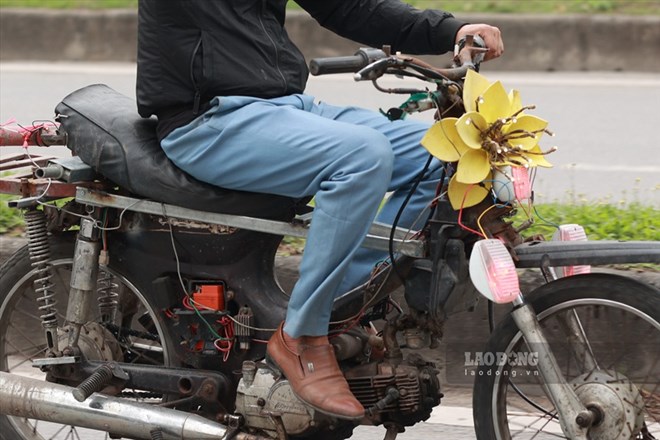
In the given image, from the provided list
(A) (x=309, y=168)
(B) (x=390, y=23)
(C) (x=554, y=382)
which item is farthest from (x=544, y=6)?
(C) (x=554, y=382)

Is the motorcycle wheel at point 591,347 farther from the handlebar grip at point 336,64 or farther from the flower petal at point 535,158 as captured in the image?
the handlebar grip at point 336,64

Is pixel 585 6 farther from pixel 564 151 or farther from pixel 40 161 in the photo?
pixel 40 161

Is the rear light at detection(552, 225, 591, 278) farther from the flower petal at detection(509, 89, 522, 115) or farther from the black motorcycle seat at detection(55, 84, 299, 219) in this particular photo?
the black motorcycle seat at detection(55, 84, 299, 219)

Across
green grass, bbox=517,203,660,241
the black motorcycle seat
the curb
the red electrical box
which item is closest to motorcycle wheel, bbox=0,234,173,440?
the red electrical box

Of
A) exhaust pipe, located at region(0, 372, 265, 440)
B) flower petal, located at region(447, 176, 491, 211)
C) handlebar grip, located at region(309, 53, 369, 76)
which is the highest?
handlebar grip, located at region(309, 53, 369, 76)

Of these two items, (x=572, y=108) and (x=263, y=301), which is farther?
(x=572, y=108)

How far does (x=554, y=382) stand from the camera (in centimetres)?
322

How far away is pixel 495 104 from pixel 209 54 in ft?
2.50

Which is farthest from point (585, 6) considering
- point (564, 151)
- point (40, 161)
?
point (40, 161)

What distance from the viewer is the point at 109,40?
11.4 meters

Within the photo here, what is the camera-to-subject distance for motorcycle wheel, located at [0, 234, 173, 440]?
389 centimetres

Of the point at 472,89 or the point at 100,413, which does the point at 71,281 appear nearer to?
the point at 100,413

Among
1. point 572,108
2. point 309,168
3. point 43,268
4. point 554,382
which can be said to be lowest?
point 572,108

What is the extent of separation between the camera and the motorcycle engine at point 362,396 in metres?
3.45
